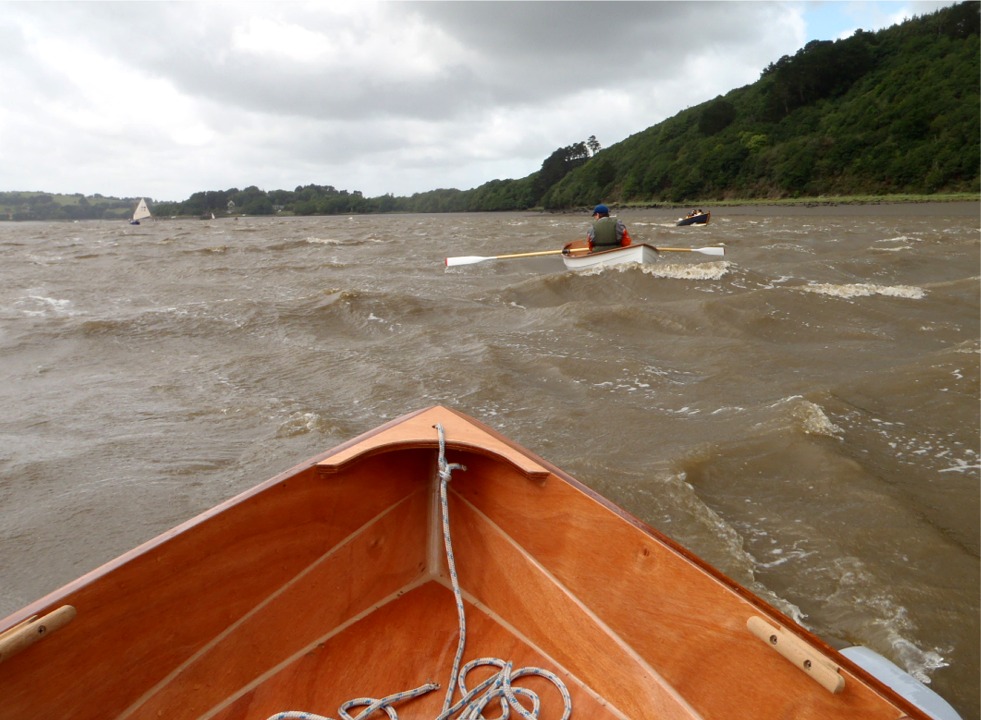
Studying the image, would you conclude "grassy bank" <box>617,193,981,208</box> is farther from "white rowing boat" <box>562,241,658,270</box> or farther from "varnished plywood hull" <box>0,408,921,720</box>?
"varnished plywood hull" <box>0,408,921,720</box>

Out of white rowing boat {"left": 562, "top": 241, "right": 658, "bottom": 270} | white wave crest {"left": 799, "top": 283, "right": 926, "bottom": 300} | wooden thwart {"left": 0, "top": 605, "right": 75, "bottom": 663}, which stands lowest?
white wave crest {"left": 799, "top": 283, "right": 926, "bottom": 300}

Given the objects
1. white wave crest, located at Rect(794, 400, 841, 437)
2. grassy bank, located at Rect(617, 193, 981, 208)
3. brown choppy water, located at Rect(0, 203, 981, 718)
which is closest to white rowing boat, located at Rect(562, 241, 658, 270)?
brown choppy water, located at Rect(0, 203, 981, 718)

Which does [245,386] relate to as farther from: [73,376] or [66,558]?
[66,558]

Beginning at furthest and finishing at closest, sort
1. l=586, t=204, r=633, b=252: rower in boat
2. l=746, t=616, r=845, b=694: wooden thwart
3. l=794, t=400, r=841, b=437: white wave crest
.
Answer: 1. l=586, t=204, r=633, b=252: rower in boat
2. l=794, t=400, r=841, b=437: white wave crest
3. l=746, t=616, r=845, b=694: wooden thwart

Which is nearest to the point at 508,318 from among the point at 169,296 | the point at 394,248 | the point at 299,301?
the point at 299,301

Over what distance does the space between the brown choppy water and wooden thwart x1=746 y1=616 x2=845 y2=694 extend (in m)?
1.47

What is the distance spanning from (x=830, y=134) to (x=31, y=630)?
63.5 m

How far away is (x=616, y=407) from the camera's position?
243 inches

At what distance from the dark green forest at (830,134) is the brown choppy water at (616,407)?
129 feet

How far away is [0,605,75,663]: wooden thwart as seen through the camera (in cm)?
175

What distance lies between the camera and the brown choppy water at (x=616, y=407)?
147 inches

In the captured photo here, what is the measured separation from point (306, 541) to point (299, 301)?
961 cm

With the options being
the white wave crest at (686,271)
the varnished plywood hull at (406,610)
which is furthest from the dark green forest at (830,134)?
the varnished plywood hull at (406,610)

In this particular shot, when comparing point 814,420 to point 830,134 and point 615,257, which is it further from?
point 830,134
